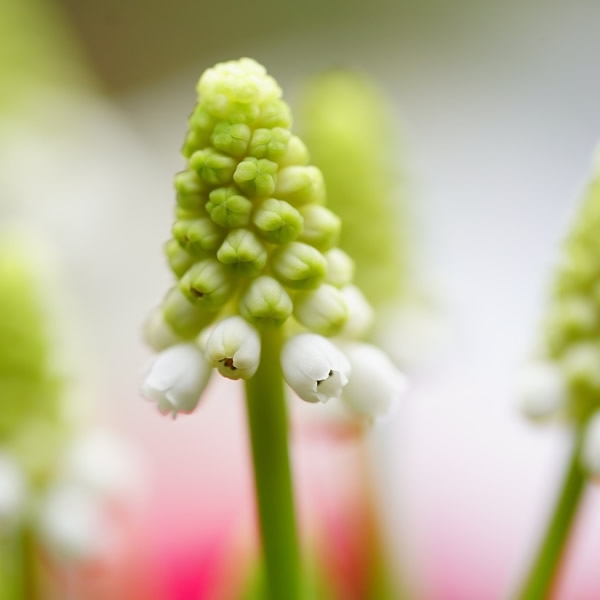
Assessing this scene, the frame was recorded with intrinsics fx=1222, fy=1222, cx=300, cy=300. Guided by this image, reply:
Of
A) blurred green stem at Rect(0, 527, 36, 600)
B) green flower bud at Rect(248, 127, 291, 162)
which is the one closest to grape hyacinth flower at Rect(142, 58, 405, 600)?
green flower bud at Rect(248, 127, 291, 162)

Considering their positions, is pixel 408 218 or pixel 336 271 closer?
pixel 336 271

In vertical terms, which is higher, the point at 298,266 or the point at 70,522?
the point at 298,266

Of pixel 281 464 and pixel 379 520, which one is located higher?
pixel 281 464

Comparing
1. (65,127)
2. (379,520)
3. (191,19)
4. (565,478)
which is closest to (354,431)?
(379,520)

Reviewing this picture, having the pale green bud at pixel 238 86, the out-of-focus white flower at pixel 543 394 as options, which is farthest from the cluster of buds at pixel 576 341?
the pale green bud at pixel 238 86

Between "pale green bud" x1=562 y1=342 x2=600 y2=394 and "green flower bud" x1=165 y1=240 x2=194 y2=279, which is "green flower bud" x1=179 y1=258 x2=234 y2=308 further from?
"pale green bud" x1=562 y1=342 x2=600 y2=394

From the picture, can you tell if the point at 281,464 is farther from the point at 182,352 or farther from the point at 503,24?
the point at 503,24

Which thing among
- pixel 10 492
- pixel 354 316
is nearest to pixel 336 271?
pixel 354 316

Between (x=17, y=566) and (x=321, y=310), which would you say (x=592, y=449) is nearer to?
(x=321, y=310)
